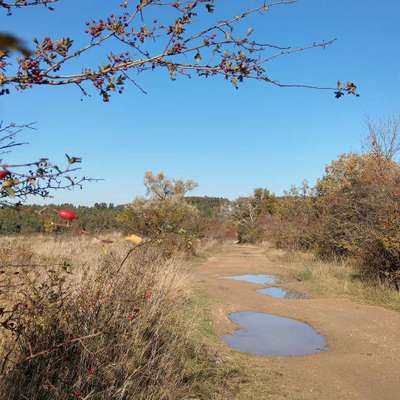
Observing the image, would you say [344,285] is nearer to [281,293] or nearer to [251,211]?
[281,293]

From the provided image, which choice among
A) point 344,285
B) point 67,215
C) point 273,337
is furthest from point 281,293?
point 67,215

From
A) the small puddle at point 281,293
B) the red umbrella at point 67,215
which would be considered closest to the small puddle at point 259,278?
the small puddle at point 281,293

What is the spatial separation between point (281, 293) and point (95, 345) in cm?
964

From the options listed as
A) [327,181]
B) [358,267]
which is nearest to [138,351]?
[358,267]

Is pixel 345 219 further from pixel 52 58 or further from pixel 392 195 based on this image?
pixel 52 58

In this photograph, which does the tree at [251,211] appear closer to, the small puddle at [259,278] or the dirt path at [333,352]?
the small puddle at [259,278]

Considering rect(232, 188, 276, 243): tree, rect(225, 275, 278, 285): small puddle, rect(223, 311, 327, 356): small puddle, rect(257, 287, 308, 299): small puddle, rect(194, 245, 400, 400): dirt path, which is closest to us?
rect(194, 245, 400, 400): dirt path

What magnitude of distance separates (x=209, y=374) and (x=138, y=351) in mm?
1288

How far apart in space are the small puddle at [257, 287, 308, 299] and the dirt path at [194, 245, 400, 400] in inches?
23.9

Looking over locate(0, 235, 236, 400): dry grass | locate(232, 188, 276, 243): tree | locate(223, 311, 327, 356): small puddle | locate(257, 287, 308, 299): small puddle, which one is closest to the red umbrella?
locate(0, 235, 236, 400): dry grass

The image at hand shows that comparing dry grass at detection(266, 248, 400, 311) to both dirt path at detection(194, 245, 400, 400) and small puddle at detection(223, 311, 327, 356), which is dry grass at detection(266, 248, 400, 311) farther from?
small puddle at detection(223, 311, 327, 356)

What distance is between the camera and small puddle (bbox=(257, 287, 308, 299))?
1201 cm

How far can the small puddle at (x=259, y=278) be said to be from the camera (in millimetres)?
15000

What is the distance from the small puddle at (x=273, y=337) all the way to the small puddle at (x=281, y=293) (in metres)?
2.63
